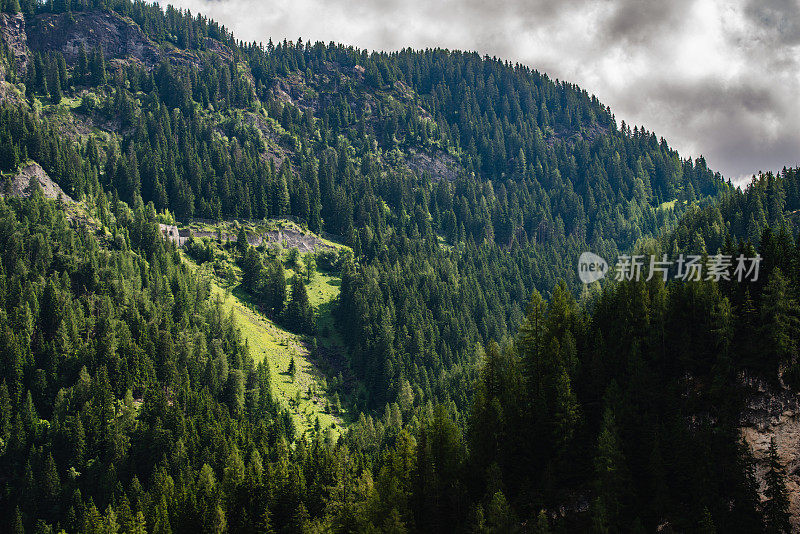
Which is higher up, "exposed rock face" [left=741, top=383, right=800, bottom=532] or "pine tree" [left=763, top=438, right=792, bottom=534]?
"exposed rock face" [left=741, top=383, right=800, bottom=532]

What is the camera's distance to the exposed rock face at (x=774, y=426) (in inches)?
3100

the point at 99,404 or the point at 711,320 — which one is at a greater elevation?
the point at 711,320

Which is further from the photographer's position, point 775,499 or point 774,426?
point 774,426

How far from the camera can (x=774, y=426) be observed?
80250 mm

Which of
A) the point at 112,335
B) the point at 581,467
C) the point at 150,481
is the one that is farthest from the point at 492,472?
the point at 112,335

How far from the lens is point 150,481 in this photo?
147m

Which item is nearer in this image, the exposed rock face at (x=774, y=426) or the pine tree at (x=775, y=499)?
the pine tree at (x=775, y=499)

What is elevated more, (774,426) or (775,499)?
(774,426)

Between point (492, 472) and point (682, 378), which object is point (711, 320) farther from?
point (492, 472)

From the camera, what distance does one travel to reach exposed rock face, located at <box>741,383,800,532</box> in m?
78.8

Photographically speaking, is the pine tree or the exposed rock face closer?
the pine tree

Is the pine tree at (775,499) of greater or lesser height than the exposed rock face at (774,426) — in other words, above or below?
below

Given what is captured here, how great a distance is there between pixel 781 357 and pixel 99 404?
129 m

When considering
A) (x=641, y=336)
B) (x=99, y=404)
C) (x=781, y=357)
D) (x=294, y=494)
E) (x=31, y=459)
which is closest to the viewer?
(x=781, y=357)
